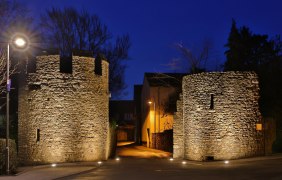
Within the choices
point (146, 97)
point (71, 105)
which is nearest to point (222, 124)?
point (71, 105)

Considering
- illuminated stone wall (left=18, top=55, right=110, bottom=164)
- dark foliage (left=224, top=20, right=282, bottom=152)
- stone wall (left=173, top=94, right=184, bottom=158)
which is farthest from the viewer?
dark foliage (left=224, top=20, right=282, bottom=152)

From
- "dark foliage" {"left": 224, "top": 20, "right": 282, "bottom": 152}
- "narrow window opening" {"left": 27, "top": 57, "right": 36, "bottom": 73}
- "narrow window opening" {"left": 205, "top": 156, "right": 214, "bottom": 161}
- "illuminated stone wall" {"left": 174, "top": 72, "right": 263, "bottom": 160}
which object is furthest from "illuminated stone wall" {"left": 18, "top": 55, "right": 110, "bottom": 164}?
"dark foliage" {"left": 224, "top": 20, "right": 282, "bottom": 152}

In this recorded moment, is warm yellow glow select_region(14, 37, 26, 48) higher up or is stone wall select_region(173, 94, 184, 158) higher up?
warm yellow glow select_region(14, 37, 26, 48)

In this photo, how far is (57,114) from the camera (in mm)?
22922

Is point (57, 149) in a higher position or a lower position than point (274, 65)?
lower

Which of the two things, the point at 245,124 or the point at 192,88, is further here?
the point at 192,88

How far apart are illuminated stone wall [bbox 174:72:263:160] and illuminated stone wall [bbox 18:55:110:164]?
19.1ft

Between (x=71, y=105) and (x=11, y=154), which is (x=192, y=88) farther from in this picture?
(x=11, y=154)

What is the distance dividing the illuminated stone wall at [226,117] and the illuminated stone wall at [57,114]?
5816 millimetres

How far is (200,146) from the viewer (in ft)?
75.3

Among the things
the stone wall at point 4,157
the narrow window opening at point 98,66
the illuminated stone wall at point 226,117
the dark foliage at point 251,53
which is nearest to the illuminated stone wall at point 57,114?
the narrow window opening at point 98,66

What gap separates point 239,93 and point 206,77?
196cm

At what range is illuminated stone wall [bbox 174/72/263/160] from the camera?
72.5 ft

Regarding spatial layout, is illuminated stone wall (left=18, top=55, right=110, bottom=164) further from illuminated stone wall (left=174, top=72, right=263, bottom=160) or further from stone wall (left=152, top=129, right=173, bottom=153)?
stone wall (left=152, top=129, right=173, bottom=153)
